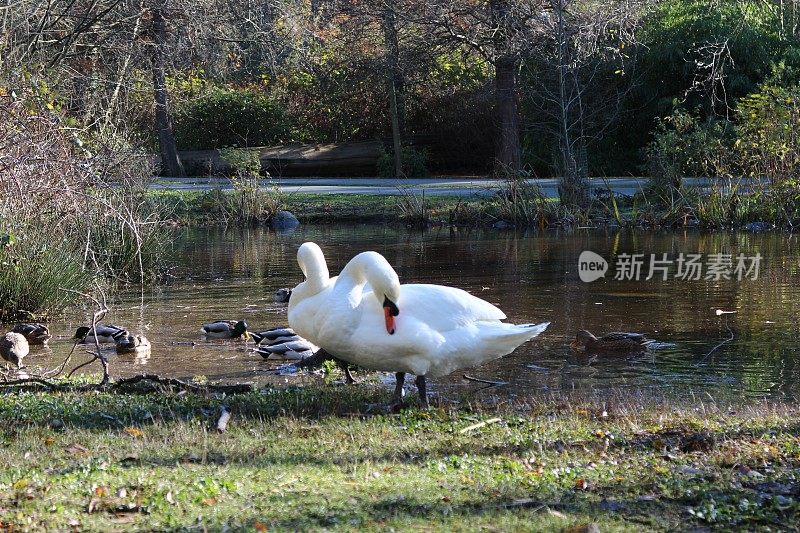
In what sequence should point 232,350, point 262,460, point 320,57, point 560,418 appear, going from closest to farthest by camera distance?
point 262,460
point 560,418
point 232,350
point 320,57

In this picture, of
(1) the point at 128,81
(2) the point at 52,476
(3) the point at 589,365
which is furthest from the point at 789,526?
(1) the point at 128,81

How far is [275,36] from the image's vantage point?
25938mm

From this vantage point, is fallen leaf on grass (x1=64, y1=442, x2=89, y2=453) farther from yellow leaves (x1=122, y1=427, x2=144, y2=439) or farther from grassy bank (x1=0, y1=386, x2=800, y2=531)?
yellow leaves (x1=122, y1=427, x2=144, y2=439)

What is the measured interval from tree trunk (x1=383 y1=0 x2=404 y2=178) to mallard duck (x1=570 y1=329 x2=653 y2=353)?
21.1 metres

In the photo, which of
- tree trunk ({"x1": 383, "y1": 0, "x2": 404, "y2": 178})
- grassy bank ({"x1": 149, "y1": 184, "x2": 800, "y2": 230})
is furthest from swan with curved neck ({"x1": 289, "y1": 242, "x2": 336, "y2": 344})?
tree trunk ({"x1": 383, "y1": 0, "x2": 404, "y2": 178})

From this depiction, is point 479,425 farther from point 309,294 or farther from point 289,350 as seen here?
point 289,350

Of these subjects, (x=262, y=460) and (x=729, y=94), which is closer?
(x=262, y=460)

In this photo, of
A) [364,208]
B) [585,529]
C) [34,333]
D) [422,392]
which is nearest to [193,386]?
[422,392]

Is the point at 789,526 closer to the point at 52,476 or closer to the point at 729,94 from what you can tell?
the point at 52,476

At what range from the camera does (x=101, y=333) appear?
37.0ft

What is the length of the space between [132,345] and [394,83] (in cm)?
2490

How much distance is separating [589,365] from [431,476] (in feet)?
15.9

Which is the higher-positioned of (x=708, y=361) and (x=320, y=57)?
(x=320, y=57)

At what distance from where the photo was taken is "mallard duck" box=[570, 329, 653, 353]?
1049 centimetres
